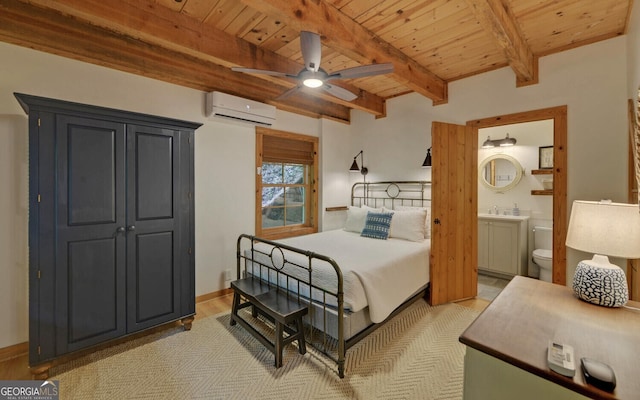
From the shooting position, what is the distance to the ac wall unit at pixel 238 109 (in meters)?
3.11

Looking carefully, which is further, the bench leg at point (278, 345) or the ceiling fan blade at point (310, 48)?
the bench leg at point (278, 345)

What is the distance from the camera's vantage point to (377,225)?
11.9 feet

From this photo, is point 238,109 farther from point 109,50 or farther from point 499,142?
point 499,142

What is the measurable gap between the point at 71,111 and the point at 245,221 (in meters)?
2.03

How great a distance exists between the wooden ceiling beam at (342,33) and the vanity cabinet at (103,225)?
1319 millimetres

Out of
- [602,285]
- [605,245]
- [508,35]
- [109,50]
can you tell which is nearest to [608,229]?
[605,245]

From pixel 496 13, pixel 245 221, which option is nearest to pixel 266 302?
pixel 245 221

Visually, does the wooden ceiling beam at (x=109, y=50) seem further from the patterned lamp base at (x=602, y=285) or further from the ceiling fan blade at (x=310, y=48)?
the patterned lamp base at (x=602, y=285)

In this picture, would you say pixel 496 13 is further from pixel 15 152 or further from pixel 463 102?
pixel 15 152

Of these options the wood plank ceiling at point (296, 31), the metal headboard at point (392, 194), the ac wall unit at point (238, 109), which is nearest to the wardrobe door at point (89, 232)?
the wood plank ceiling at point (296, 31)

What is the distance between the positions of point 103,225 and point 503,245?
15.3 ft

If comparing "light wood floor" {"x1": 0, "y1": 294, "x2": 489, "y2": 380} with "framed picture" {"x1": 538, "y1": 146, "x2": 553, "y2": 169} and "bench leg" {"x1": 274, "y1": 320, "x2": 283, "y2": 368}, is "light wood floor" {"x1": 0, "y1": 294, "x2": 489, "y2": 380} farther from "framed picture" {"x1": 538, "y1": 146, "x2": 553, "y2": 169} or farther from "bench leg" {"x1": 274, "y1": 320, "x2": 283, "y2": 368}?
"framed picture" {"x1": 538, "y1": 146, "x2": 553, "y2": 169}

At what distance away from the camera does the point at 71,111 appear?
198 centimetres
